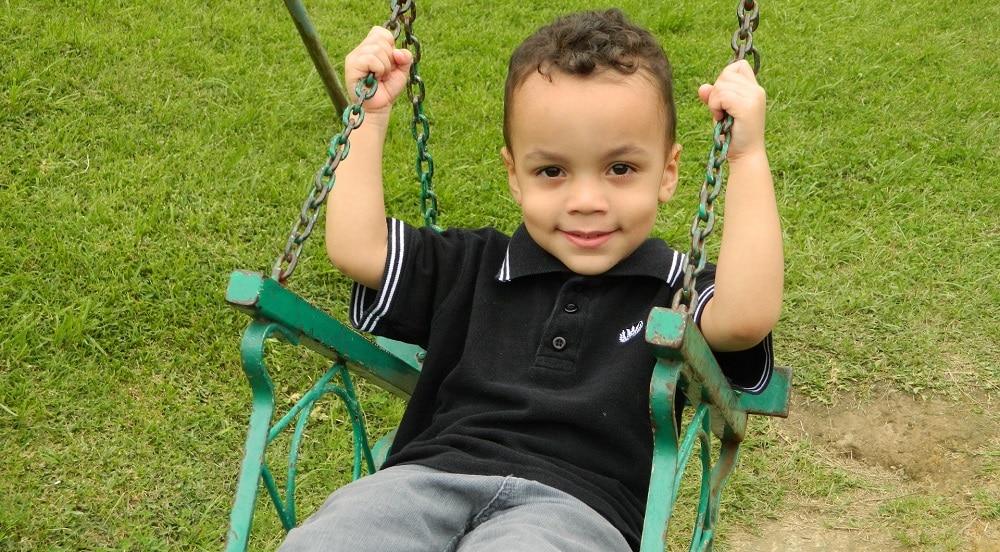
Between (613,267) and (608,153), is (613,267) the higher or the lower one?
the lower one

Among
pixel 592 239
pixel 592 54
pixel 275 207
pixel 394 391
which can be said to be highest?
pixel 592 54

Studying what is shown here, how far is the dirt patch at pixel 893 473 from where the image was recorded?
3.13 metres

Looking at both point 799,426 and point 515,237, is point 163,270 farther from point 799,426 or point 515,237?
point 799,426

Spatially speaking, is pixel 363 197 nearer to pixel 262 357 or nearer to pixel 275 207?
pixel 262 357

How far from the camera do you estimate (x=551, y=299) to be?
7.39 ft

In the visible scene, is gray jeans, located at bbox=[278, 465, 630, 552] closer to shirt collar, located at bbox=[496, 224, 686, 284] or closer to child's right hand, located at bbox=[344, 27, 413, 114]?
shirt collar, located at bbox=[496, 224, 686, 284]

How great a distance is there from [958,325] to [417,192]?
2.04 metres

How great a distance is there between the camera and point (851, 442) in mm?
3457

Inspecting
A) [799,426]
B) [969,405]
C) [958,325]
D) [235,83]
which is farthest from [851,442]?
[235,83]

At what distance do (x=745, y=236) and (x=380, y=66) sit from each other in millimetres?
808

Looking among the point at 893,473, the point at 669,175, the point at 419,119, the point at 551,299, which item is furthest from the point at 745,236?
the point at 893,473

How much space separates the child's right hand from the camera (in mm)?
2258

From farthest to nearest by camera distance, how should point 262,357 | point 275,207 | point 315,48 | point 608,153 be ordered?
point 275,207, point 315,48, point 608,153, point 262,357

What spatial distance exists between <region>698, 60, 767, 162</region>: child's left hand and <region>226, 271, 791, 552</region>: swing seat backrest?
1.37ft
